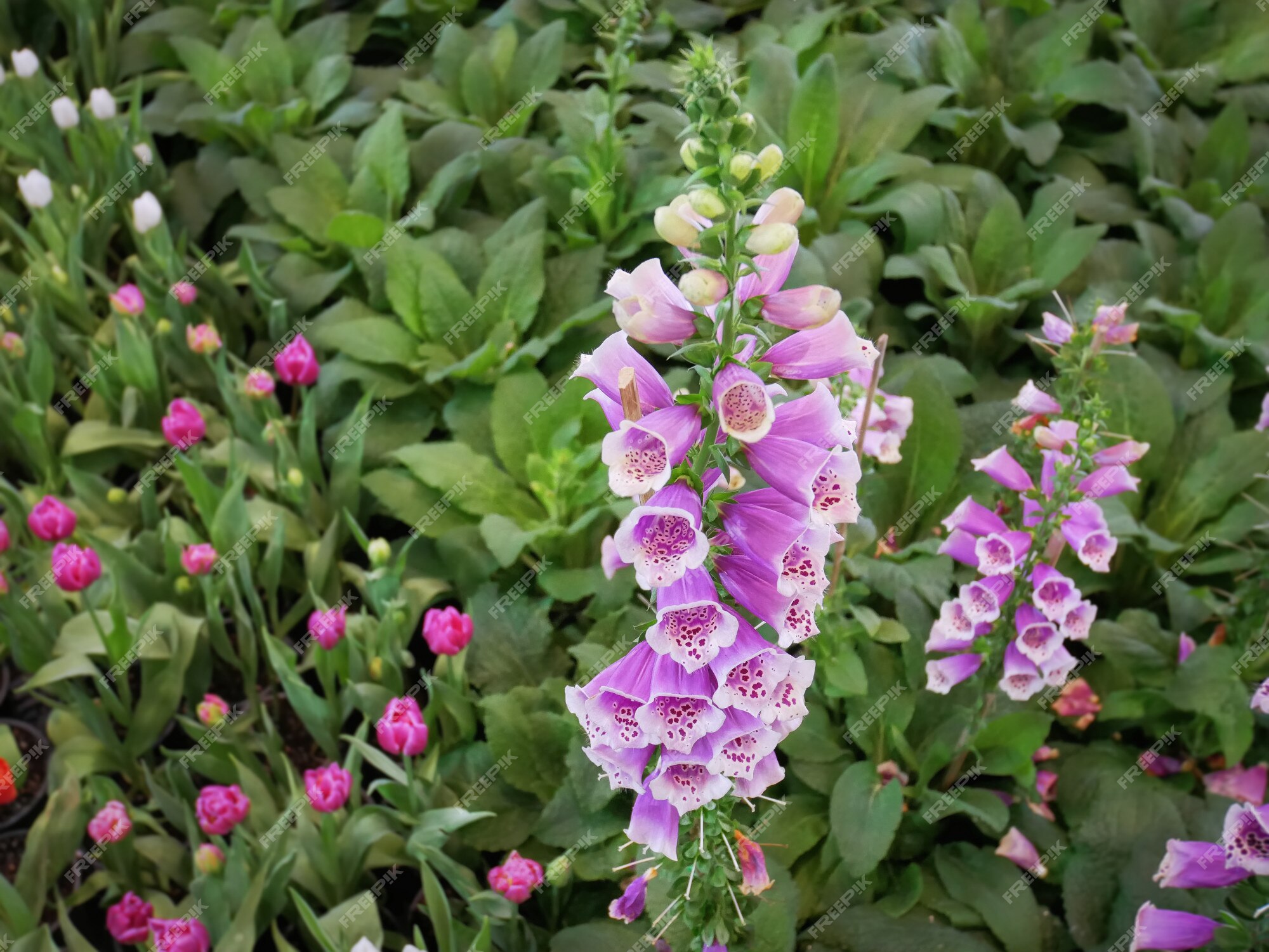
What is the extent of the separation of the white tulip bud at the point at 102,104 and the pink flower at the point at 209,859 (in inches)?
77.8

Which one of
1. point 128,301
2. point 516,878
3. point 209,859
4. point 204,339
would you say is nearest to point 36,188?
point 128,301

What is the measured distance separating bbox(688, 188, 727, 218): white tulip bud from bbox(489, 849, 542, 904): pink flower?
1009mm

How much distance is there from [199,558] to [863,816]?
1273 mm

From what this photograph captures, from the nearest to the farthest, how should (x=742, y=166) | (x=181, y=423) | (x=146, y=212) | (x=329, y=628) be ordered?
(x=742, y=166) → (x=329, y=628) → (x=181, y=423) → (x=146, y=212)

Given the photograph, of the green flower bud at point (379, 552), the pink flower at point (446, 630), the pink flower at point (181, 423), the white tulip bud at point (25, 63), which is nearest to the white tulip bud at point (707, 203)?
the pink flower at point (446, 630)

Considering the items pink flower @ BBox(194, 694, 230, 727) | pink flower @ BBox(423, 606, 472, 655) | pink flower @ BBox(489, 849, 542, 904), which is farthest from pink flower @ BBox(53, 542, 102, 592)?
pink flower @ BBox(489, 849, 542, 904)

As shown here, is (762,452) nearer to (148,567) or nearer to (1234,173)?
(148,567)

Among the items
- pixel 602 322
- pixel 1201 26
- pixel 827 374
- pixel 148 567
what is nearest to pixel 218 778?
pixel 148 567

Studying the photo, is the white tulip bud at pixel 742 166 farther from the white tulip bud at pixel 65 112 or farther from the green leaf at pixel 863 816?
the white tulip bud at pixel 65 112

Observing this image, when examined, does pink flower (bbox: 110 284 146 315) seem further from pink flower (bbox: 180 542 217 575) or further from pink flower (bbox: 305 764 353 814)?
pink flower (bbox: 305 764 353 814)

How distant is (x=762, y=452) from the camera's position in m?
0.87

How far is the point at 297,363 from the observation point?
195 centimetres

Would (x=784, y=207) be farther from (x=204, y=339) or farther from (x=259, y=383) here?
(x=204, y=339)

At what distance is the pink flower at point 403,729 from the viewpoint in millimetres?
1422
